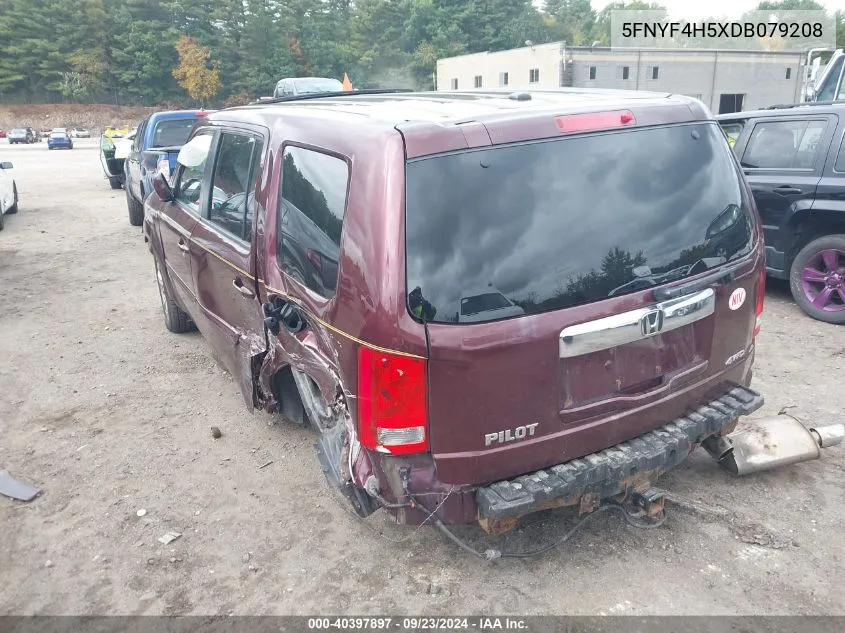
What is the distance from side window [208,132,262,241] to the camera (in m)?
3.45

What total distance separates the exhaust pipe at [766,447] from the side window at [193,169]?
3493 millimetres

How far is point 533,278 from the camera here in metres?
2.41

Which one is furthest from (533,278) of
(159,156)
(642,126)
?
(159,156)

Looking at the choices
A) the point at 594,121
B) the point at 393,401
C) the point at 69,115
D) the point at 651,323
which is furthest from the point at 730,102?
the point at 69,115

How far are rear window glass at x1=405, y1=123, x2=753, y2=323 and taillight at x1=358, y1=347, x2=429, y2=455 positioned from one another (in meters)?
0.22

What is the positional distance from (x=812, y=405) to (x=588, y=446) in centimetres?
252

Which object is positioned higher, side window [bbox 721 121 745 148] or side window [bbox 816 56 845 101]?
side window [bbox 816 56 845 101]

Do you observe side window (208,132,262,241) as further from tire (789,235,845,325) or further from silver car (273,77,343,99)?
silver car (273,77,343,99)

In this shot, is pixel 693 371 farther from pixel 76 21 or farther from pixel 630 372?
pixel 76 21

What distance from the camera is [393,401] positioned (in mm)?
2389

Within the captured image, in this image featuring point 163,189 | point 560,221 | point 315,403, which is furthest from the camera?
point 163,189

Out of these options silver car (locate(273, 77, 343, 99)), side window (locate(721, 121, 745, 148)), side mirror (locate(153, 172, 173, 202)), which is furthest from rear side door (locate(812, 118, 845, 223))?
silver car (locate(273, 77, 343, 99))

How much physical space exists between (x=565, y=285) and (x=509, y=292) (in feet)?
0.79

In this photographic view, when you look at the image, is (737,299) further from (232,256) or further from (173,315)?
(173,315)
